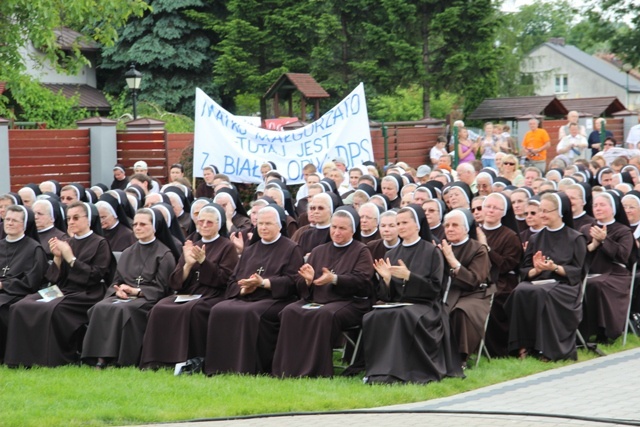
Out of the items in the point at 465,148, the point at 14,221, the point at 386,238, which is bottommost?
the point at 386,238

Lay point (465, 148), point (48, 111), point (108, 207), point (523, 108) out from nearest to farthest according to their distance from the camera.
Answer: point (108, 207) → point (465, 148) → point (523, 108) → point (48, 111)

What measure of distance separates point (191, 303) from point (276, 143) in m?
8.82

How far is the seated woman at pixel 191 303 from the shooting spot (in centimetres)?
1166

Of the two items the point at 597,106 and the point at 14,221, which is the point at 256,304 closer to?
the point at 14,221

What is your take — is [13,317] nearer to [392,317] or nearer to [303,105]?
[392,317]

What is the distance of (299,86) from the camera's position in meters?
30.9

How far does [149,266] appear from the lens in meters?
12.3

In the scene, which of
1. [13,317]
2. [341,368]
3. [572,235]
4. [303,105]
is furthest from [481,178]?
[303,105]

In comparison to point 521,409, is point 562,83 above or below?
above

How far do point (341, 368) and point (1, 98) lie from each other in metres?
12.0

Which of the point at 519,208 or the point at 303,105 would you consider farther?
the point at 303,105

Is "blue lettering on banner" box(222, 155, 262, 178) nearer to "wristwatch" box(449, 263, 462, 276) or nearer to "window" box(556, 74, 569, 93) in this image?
"wristwatch" box(449, 263, 462, 276)

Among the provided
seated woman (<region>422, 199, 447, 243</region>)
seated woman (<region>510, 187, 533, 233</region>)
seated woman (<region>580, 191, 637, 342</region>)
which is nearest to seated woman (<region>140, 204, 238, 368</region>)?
seated woman (<region>422, 199, 447, 243</region>)

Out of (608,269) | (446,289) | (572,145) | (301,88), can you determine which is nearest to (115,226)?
(446,289)
